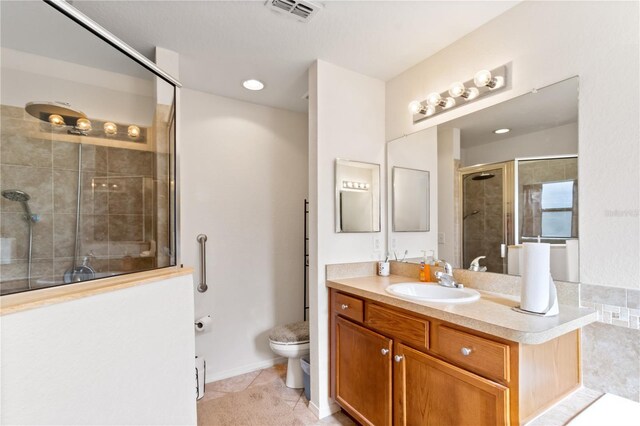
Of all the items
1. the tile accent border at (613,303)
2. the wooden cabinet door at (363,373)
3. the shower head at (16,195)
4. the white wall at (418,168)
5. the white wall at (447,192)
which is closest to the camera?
the tile accent border at (613,303)

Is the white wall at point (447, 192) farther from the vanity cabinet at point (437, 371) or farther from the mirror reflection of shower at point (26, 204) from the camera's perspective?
the mirror reflection of shower at point (26, 204)

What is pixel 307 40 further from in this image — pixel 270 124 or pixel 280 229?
pixel 280 229

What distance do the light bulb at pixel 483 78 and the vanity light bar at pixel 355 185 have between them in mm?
968

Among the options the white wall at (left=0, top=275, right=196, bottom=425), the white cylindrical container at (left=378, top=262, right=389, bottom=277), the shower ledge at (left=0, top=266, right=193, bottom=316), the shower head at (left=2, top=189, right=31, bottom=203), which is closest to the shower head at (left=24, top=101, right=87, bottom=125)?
the shower head at (left=2, top=189, right=31, bottom=203)

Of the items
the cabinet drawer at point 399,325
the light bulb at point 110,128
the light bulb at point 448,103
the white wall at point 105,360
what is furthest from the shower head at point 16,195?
the light bulb at point 448,103

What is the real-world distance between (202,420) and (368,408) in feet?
3.73

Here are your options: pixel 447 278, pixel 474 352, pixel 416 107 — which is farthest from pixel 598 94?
pixel 474 352

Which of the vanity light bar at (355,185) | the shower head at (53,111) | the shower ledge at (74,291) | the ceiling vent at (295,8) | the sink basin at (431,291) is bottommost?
the sink basin at (431,291)

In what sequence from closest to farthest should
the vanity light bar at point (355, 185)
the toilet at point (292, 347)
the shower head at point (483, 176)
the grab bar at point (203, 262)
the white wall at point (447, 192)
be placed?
the shower head at point (483, 176)
the white wall at point (447, 192)
the vanity light bar at point (355, 185)
the toilet at point (292, 347)
the grab bar at point (203, 262)

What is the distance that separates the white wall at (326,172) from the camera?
6.72ft

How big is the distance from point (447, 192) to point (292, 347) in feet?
5.36

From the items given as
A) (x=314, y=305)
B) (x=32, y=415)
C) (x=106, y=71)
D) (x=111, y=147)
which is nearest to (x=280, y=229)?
(x=314, y=305)

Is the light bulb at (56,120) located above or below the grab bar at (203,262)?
above

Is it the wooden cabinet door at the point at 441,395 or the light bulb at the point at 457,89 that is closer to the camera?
the wooden cabinet door at the point at 441,395
